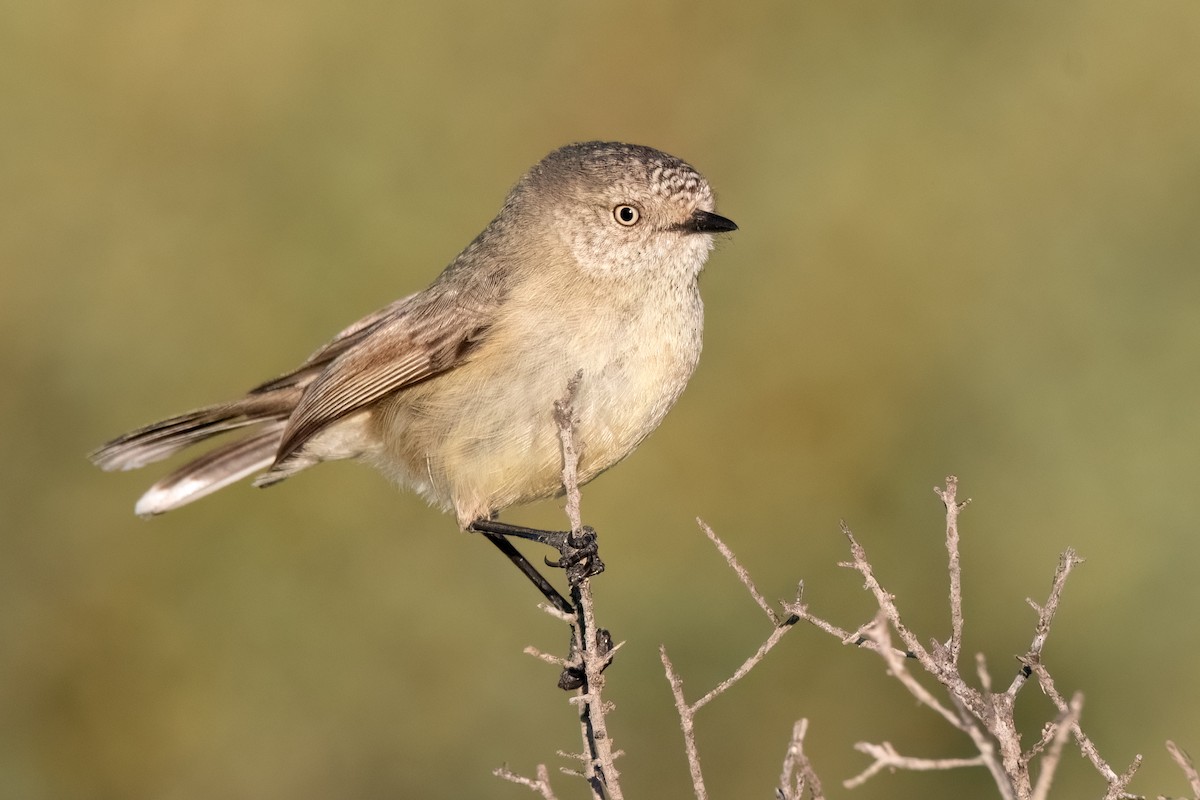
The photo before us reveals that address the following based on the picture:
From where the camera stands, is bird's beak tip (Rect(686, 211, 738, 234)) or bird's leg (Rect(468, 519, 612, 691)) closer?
bird's leg (Rect(468, 519, 612, 691))

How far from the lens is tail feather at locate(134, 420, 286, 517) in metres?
6.32

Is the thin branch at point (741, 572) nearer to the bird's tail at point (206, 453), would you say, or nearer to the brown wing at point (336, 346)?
the brown wing at point (336, 346)

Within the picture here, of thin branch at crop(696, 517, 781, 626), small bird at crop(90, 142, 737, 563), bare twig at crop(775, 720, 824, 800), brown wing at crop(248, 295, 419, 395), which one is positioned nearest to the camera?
bare twig at crop(775, 720, 824, 800)

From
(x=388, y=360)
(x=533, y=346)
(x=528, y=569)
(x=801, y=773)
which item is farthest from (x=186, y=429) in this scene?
(x=801, y=773)

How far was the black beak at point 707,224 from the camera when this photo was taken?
522cm

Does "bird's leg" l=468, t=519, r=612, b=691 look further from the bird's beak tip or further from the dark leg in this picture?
the bird's beak tip

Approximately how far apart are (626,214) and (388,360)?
102 centimetres

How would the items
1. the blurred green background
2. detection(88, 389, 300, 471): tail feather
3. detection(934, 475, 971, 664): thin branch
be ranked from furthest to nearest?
the blurred green background < detection(88, 389, 300, 471): tail feather < detection(934, 475, 971, 664): thin branch

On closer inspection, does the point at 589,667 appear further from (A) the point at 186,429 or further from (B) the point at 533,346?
(A) the point at 186,429

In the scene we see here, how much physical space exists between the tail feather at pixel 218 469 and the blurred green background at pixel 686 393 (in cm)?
100

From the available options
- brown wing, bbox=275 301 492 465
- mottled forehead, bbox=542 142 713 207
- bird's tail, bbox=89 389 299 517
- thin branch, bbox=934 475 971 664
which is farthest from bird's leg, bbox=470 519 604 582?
thin branch, bbox=934 475 971 664

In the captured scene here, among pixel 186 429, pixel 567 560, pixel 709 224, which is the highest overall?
pixel 709 224

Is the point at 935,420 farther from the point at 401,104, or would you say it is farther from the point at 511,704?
the point at 401,104

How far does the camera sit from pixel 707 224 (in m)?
5.25
